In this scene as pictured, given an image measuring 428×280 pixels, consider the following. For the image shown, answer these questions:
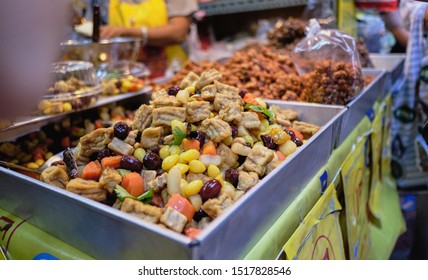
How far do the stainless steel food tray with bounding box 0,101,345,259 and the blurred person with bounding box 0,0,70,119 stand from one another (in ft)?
1.10

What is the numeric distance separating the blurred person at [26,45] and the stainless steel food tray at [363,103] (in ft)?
3.92

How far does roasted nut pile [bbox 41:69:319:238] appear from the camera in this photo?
0.87 metres

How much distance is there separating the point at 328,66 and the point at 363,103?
0.25 metres

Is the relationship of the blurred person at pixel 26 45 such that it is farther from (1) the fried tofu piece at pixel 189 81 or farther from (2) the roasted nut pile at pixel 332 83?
(2) the roasted nut pile at pixel 332 83

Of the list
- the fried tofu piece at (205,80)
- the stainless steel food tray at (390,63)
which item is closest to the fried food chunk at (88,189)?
the fried tofu piece at (205,80)

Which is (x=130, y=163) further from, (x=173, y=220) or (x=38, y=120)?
(x=38, y=120)

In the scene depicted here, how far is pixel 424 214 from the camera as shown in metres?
1.93

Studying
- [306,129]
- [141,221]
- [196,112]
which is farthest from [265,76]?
[141,221]

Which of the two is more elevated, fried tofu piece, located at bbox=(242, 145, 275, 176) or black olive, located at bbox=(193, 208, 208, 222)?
fried tofu piece, located at bbox=(242, 145, 275, 176)

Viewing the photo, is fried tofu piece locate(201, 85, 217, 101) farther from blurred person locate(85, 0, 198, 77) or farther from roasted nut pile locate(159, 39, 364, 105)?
blurred person locate(85, 0, 198, 77)

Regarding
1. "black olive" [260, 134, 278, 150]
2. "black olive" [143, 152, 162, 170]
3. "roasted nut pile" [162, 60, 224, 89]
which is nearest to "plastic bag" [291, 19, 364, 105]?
"roasted nut pile" [162, 60, 224, 89]

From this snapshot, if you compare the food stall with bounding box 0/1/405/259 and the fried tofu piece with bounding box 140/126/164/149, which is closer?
the food stall with bounding box 0/1/405/259

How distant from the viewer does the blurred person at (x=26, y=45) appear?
0.42m
